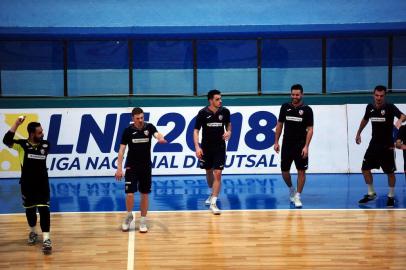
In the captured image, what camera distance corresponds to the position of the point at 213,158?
12.4 m

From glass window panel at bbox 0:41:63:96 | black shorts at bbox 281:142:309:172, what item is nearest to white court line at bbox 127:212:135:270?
black shorts at bbox 281:142:309:172

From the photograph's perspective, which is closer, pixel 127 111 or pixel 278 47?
pixel 127 111

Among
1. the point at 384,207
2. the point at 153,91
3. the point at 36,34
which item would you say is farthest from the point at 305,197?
the point at 36,34

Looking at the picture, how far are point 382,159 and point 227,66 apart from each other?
20.9 ft

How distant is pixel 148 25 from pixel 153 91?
2.66 m

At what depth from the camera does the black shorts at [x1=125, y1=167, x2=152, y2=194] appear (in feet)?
35.1

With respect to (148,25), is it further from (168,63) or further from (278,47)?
(278,47)

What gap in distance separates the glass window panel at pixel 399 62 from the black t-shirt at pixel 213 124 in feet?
22.8

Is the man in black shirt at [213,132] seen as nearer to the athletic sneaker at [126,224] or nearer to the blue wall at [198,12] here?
the athletic sneaker at [126,224]

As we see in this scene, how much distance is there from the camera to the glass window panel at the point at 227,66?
17609 millimetres

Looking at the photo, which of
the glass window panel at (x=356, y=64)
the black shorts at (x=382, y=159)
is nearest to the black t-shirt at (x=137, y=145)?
the black shorts at (x=382, y=159)

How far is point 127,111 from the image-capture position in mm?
16641

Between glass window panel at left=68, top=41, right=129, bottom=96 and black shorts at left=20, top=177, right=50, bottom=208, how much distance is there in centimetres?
795

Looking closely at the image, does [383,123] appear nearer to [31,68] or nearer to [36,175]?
[36,175]
